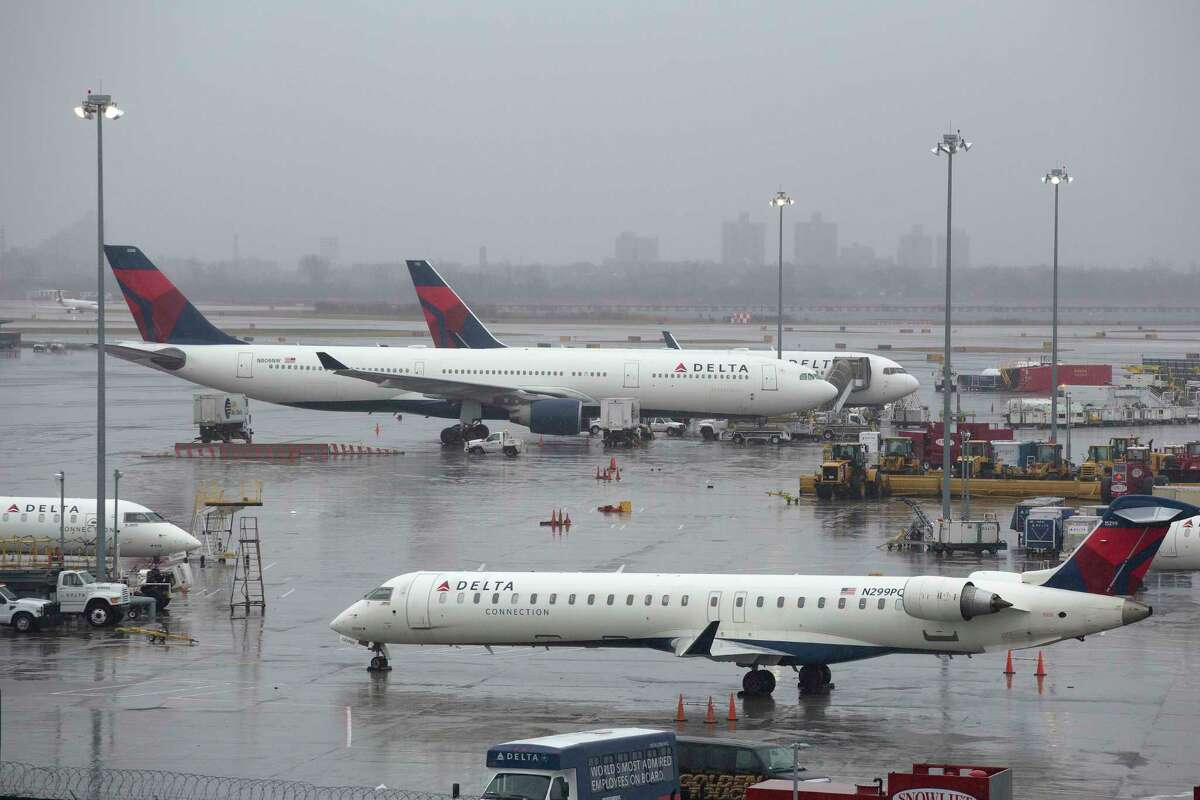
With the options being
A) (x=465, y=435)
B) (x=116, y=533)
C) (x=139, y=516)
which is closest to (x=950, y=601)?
(x=116, y=533)

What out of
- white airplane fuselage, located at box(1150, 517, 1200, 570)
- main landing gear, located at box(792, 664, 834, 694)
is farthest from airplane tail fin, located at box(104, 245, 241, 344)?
main landing gear, located at box(792, 664, 834, 694)

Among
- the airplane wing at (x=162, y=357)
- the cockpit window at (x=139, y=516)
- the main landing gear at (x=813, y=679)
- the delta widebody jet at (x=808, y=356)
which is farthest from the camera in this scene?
the delta widebody jet at (x=808, y=356)

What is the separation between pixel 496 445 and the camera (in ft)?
256

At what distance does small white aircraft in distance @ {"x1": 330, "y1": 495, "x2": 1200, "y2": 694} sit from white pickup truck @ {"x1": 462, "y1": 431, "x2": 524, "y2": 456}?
4012 cm

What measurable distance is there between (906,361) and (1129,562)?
130m

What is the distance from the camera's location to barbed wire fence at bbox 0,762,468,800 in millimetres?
25953

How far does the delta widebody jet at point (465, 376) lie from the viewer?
266 feet

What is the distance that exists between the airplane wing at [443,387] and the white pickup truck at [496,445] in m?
2.12

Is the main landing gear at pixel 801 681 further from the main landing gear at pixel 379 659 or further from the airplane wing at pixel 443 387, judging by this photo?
the airplane wing at pixel 443 387

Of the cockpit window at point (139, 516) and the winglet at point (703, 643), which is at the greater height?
the cockpit window at point (139, 516)

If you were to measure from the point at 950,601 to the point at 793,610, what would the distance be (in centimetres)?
309

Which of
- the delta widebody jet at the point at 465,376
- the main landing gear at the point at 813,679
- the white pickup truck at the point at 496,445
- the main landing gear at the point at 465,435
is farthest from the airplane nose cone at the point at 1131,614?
the main landing gear at the point at 465,435

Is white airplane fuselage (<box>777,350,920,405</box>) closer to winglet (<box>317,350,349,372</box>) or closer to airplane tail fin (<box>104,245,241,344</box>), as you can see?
winglet (<box>317,350,349,372</box>)

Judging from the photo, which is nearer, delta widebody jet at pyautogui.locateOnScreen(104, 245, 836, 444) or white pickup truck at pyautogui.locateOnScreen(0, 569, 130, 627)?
white pickup truck at pyautogui.locateOnScreen(0, 569, 130, 627)
